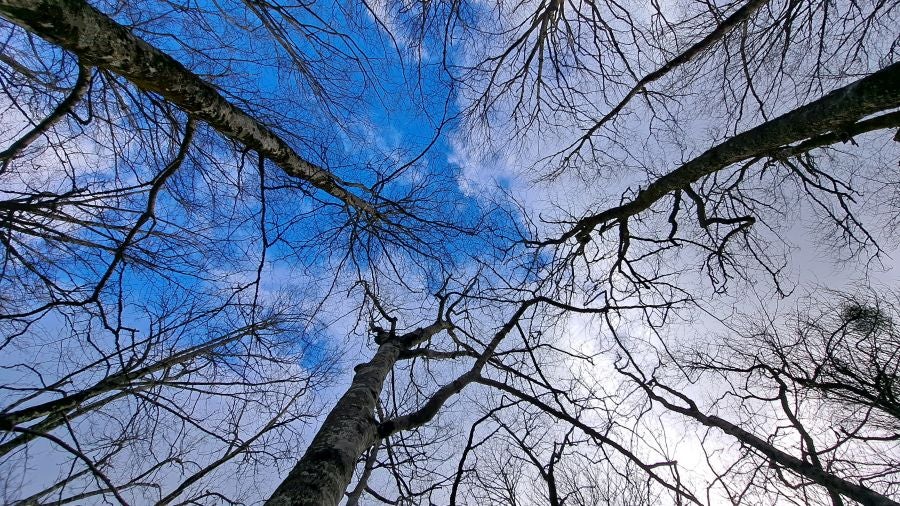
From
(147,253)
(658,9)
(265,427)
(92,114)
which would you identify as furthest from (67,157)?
Result: (658,9)

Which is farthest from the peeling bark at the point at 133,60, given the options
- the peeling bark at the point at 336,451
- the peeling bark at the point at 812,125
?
the peeling bark at the point at 812,125

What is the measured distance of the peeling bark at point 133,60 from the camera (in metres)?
1.36

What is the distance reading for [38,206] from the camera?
9.59 ft

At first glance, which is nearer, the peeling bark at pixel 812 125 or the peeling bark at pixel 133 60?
the peeling bark at pixel 133 60

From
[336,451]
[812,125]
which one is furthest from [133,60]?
[812,125]

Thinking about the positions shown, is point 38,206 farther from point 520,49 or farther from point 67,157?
point 520,49

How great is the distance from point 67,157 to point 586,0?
4865 mm

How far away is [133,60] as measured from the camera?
1.68 m

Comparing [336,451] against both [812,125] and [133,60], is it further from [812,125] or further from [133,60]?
[812,125]

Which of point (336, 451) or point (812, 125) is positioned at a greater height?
point (812, 125)

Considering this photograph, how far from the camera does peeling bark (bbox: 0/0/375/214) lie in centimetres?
136

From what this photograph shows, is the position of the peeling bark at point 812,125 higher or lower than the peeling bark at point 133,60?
higher

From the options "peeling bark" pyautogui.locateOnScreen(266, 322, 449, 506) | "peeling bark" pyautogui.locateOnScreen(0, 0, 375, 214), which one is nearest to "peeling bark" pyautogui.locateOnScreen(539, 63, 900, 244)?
"peeling bark" pyautogui.locateOnScreen(266, 322, 449, 506)

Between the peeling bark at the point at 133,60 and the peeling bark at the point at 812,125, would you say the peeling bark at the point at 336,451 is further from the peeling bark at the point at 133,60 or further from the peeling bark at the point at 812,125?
the peeling bark at the point at 812,125
